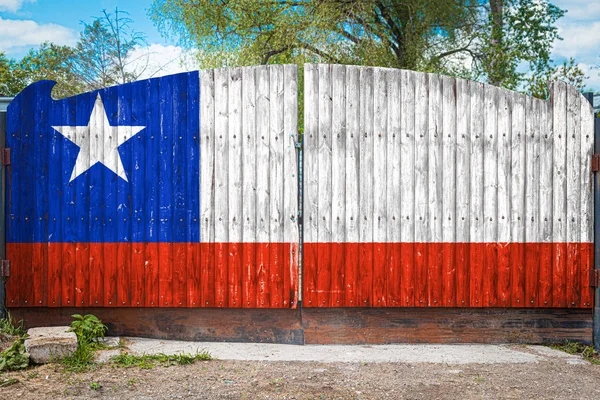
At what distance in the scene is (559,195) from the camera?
18.4 ft

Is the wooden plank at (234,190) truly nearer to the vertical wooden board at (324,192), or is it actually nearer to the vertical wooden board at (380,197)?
the vertical wooden board at (324,192)

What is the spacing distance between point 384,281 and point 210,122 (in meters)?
2.19

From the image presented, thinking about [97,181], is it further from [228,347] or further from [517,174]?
[517,174]

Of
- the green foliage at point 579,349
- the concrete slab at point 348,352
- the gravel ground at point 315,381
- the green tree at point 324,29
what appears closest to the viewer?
the gravel ground at point 315,381

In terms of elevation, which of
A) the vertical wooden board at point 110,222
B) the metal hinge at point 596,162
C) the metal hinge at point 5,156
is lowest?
the vertical wooden board at point 110,222

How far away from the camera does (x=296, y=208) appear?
219 inches

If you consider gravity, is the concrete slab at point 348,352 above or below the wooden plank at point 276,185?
below

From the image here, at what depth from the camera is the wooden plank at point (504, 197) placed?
560 cm

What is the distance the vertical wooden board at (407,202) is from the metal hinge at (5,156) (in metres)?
3.67

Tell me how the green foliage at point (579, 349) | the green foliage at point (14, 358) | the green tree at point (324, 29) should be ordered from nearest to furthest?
the green foliage at point (14, 358)
the green foliage at point (579, 349)
the green tree at point (324, 29)

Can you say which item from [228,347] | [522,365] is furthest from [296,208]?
[522,365]

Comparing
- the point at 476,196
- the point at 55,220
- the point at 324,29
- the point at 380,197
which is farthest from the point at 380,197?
the point at 324,29

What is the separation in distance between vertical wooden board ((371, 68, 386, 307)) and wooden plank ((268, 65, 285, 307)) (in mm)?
864

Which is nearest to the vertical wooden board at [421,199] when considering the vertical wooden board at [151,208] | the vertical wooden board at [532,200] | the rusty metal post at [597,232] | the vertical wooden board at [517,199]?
the vertical wooden board at [517,199]
